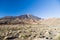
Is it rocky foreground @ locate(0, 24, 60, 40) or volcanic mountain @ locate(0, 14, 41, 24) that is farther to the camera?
volcanic mountain @ locate(0, 14, 41, 24)

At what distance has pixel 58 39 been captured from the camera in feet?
48.9

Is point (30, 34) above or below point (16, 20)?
below

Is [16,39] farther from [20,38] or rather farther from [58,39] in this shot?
[58,39]

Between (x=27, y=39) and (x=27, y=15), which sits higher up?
(x=27, y=15)

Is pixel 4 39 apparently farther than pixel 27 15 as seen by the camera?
No

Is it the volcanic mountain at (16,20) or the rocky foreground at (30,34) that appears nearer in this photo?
the rocky foreground at (30,34)

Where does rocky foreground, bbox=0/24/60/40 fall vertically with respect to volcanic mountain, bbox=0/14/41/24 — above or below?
below

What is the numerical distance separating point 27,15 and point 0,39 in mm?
79198

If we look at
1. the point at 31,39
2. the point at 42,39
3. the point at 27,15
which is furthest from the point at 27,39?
the point at 27,15

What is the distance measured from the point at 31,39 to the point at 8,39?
3280 millimetres

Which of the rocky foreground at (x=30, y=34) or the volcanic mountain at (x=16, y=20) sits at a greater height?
the volcanic mountain at (x=16, y=20)

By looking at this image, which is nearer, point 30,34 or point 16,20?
point 30,34

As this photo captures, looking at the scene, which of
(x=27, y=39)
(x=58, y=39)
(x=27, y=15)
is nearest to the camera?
(x=58, y=39)

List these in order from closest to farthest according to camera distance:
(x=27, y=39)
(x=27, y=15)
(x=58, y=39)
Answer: (x=58, y=39) → (x=27, y=39) → (x=27, y=15)
